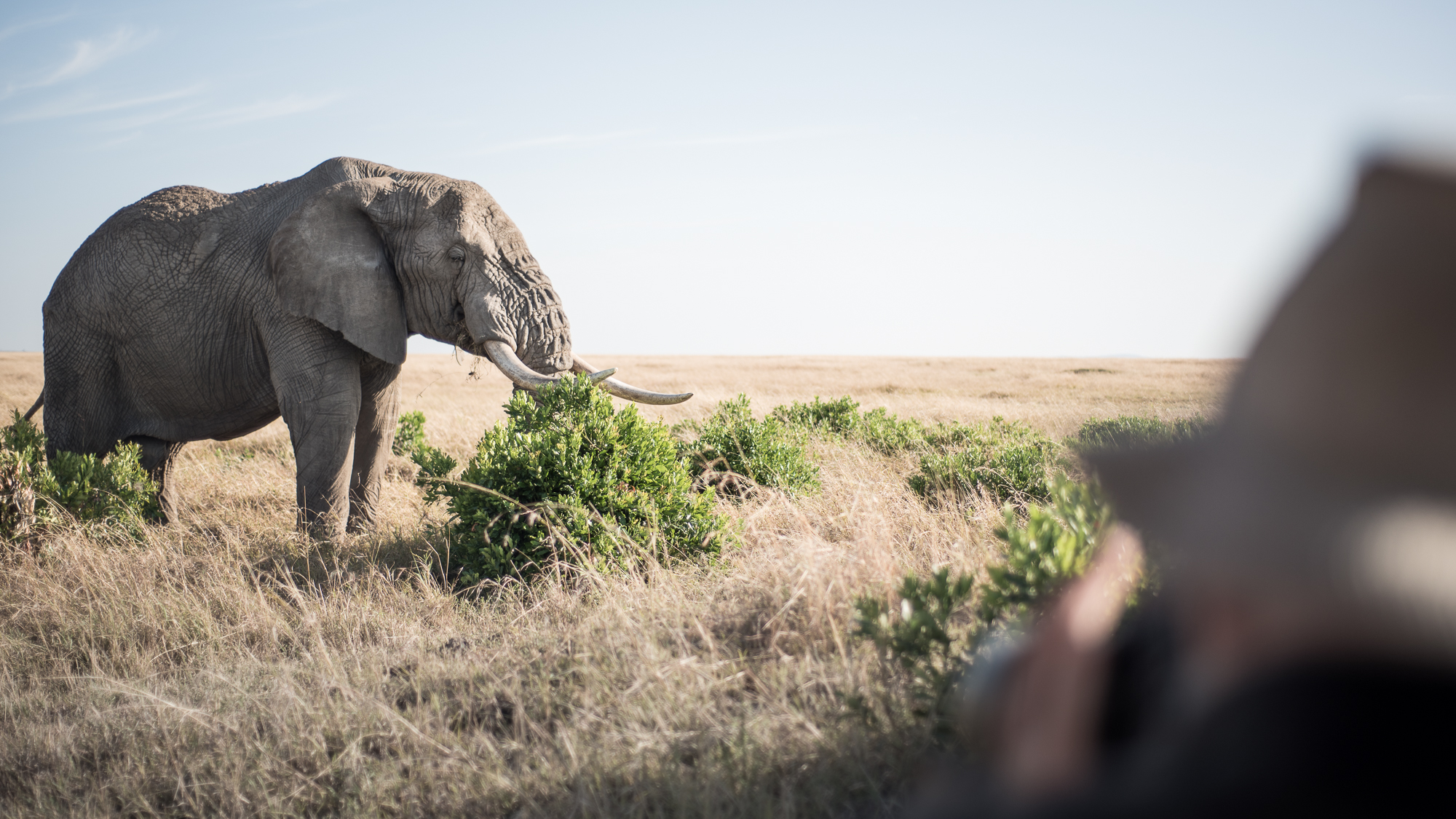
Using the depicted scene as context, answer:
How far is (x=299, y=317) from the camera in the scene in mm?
6832

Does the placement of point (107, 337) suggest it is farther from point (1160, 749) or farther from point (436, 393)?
point (436, 393)

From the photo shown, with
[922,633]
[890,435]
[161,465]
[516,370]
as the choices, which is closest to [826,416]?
[890,435]

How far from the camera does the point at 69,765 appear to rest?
3.30m

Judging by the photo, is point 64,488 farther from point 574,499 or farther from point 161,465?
point 574,499

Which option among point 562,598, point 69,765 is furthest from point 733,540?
point 69,765

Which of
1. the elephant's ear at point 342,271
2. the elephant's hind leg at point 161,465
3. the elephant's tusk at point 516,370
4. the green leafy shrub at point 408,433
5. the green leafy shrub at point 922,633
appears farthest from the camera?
the green leafy shrub at point 408,433

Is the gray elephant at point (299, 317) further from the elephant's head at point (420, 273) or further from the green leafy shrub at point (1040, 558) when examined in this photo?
the green leafy shrub at point (1040, 558)

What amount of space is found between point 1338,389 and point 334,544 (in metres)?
6.60

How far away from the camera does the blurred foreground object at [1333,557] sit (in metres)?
0.60

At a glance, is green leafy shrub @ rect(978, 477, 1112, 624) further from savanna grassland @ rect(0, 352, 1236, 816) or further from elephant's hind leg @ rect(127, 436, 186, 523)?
elephant's hind leg @ rect(127, 436, 186, 523)

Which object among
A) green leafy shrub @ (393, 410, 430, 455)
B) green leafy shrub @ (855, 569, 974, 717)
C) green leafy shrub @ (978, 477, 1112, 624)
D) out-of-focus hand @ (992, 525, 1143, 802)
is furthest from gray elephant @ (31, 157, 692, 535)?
out-of-focus hand @ (992, 525, 1143, 802)

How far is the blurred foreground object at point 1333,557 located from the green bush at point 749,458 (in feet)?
19.7

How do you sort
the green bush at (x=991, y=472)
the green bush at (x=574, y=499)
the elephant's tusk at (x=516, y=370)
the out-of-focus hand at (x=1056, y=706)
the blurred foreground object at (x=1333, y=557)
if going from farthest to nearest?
the green bush at (x=991, y=472), the elephant's tusk at (x=516, y=370), the green bush at (x=574, y=499), the out-of-focus hand at (x=1056, y=706), the blurred foreground object at (x=1333, y=557)

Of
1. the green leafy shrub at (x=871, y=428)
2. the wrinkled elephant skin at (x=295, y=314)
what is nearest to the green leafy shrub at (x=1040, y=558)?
the wrinkled elephant skin at (x=295, y=314)
